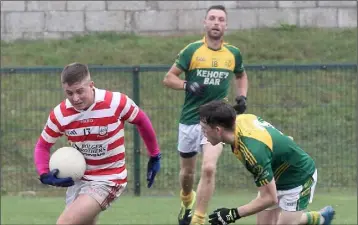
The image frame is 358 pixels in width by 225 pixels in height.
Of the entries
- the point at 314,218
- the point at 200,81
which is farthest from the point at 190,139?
the point at 314,218

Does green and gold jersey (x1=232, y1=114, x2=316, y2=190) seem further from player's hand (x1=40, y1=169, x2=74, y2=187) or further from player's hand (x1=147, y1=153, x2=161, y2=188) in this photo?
player's hand (x1=40, y1=169, x2=74, y2=187)

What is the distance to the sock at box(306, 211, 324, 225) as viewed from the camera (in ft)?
31.7

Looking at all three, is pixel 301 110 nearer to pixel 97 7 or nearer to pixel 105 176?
pixel 97 7

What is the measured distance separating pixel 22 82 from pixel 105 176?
7.77m

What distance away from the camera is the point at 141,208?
523 inches

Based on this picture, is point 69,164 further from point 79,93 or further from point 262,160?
point 262,160

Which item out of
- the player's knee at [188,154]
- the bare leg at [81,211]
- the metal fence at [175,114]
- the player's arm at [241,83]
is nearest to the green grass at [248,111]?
the metal fence at [175,114]

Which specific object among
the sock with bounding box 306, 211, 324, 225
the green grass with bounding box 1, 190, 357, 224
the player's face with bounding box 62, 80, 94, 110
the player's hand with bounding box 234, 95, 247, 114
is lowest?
the green grass with bounding box 1, 190, 357, 224

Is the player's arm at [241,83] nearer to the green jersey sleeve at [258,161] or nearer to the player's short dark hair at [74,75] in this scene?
the player's short dark hair at [74,75]

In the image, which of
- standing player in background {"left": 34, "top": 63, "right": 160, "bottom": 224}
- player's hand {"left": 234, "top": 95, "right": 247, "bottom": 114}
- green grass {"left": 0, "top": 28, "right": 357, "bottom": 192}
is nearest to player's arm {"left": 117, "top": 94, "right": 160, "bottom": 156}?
standing player in background {"left": 34, "top": 63, "right": 160, "bottom": 224}

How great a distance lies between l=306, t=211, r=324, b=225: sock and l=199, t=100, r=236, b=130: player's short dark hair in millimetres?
2371

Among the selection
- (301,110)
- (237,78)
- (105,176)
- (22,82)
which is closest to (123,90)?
(22,82)

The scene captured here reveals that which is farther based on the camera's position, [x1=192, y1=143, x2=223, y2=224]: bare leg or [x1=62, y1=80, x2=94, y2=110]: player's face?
[x1=192, y1=143, x2=223, y2=224]: bare leg

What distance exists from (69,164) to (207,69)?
10.5 feet
